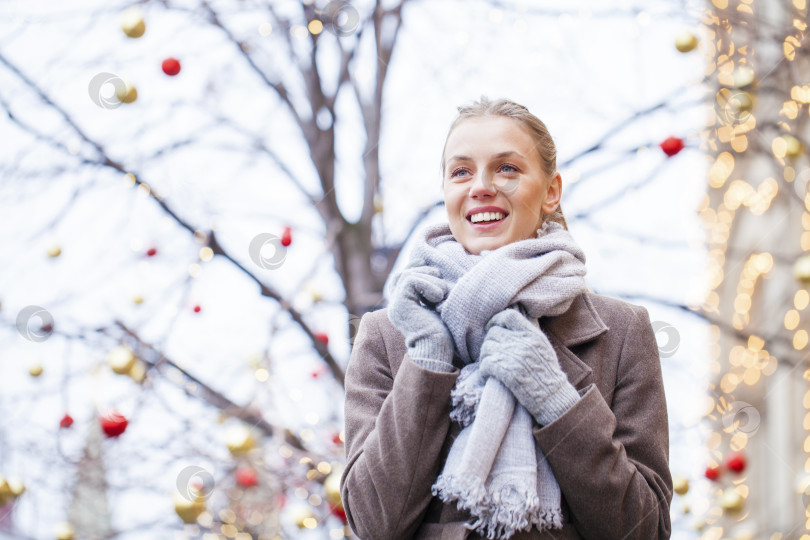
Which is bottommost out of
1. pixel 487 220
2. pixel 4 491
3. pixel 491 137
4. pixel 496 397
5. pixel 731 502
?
pixel 731 502

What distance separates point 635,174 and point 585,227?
0.27 m

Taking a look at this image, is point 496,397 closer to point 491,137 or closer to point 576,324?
point 576,324

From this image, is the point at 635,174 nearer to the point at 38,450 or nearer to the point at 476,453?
the point at 476,453

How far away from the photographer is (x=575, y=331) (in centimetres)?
140

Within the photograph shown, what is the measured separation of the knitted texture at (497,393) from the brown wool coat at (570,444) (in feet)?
0.11

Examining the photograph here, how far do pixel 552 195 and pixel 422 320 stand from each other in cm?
43

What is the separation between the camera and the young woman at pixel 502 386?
1.21 m

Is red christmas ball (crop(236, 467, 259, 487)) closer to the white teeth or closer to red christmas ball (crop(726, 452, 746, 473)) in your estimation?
the white teeth

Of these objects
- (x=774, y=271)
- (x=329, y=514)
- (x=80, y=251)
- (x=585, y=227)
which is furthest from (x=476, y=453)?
(x=774, y=271)

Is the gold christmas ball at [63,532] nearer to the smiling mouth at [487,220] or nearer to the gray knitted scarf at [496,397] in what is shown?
the gray knitted scarf at [496,397]

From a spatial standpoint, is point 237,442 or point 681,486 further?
point 681,486
